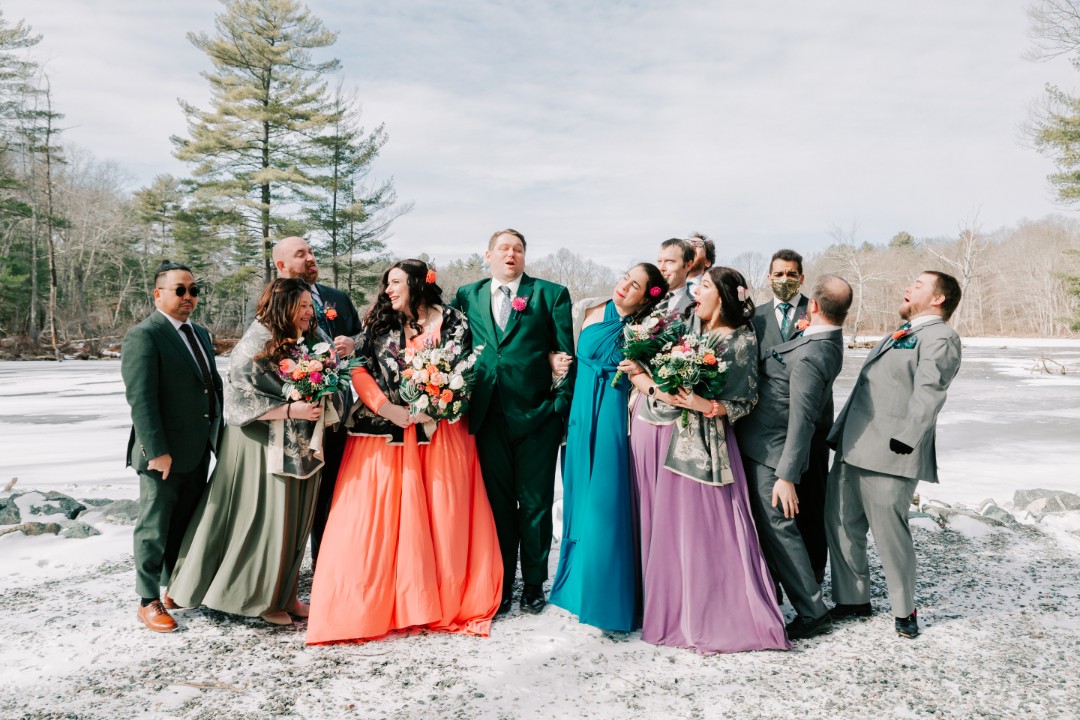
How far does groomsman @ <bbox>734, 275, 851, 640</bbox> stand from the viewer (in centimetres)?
401

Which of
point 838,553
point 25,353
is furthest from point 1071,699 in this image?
point 25,353

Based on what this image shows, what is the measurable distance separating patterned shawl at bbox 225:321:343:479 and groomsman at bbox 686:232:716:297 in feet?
10.2

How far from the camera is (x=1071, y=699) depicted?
3420 millimetres

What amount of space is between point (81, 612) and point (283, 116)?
1182 inches

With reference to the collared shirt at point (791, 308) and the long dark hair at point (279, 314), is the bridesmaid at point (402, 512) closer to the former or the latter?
the long dark hair at point (279, 314)

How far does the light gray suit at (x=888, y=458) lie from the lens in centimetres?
394

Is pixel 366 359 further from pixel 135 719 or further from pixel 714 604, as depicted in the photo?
pixel 714 604

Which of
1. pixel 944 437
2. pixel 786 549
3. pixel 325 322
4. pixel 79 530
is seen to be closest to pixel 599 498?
pixel 786 549

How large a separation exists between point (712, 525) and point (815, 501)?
3.92 ft

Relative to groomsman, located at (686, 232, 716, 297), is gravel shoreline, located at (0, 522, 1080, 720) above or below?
below

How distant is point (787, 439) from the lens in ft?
13.2

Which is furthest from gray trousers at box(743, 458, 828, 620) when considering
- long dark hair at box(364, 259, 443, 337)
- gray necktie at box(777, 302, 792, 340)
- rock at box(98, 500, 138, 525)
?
rock at box(98, 500, 138, 525)

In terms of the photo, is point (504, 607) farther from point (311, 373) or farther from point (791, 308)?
point (791, 308)

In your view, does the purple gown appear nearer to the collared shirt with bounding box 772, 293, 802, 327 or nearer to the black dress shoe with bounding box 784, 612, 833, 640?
the black dress shoe with bounding box 784, 612, 833, 640
